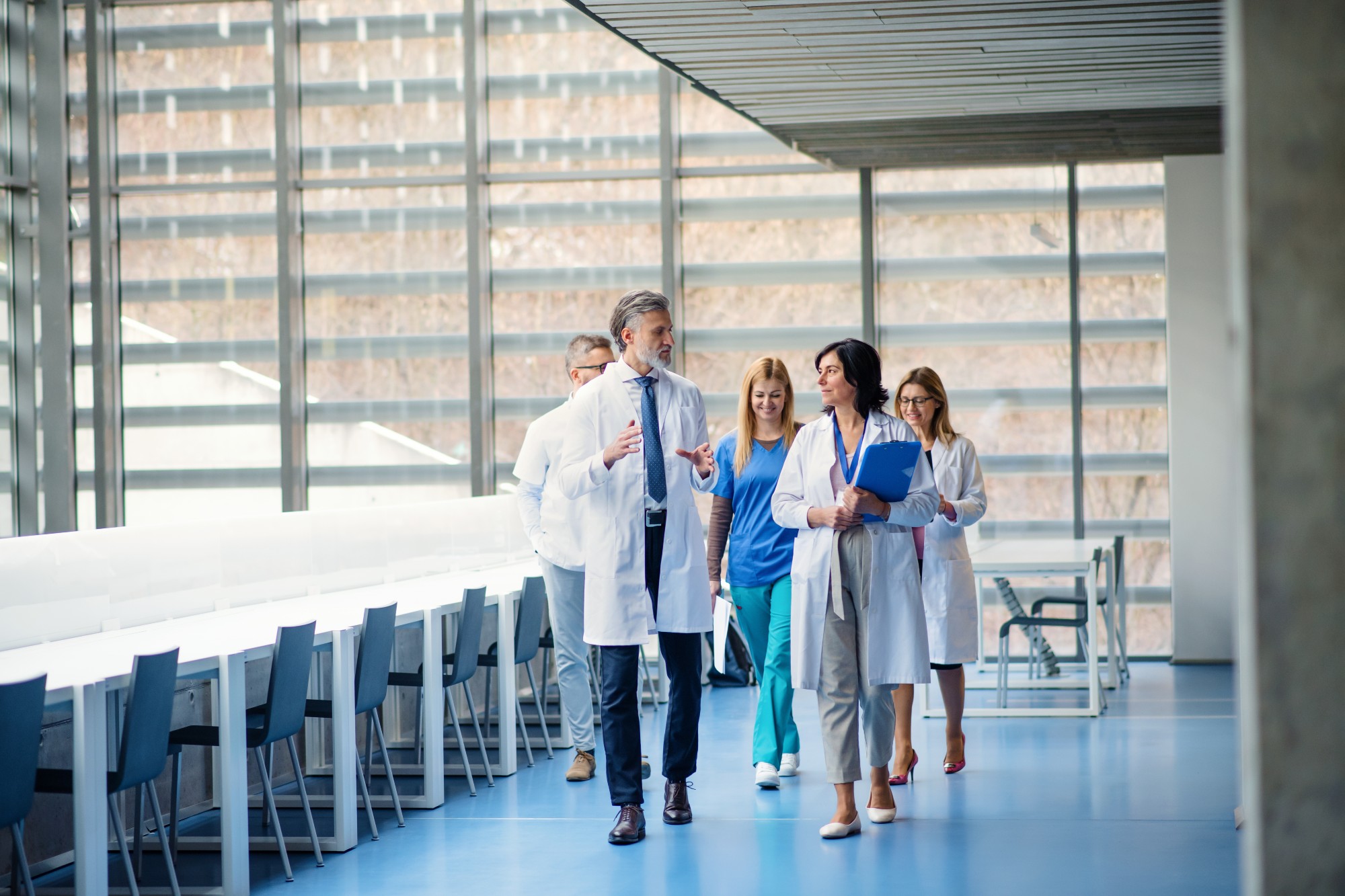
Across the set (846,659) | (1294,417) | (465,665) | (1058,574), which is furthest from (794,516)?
(1058,574)

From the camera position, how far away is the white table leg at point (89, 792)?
12.3 ft

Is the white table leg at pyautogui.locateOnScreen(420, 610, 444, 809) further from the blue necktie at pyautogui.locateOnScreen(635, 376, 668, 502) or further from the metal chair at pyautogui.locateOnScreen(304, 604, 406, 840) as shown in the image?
the blue necktie at pyautogui.locateOnScreen(635, 376, 668, 502)

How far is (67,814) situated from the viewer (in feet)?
16.1

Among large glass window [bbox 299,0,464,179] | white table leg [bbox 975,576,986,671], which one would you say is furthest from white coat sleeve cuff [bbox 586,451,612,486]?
large glass window [bbox 299,0,464,179]

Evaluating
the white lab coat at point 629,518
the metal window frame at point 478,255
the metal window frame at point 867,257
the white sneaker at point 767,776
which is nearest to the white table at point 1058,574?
the white sneaker at point 767,776

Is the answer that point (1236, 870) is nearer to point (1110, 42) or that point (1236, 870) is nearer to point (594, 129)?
point (1110, 42)

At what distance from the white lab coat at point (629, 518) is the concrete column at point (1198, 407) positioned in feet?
16.6

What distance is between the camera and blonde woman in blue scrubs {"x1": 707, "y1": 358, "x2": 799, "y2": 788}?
550 cm

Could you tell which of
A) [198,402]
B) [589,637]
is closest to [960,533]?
[589,637]

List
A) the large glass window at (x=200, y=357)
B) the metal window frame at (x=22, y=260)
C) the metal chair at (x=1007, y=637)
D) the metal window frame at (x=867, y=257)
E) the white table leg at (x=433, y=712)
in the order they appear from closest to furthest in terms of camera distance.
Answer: the white table leg at (x=433, y=712), the metal chair at (x=1007, y=637), the metal window frame at (x=867, y=257), the large glass window at (x=200, y=357), the metal window frame at (x=22, y=260)

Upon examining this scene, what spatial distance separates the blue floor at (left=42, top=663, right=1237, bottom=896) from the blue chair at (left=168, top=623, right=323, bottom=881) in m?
0.21

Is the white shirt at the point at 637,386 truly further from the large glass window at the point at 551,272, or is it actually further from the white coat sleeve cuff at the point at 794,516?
the large glass window at the point at 551,272

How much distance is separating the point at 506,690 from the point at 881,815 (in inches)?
72.5

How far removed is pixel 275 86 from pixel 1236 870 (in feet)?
27.5
